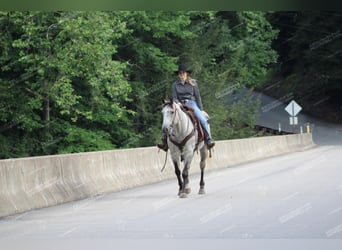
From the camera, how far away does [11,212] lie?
53.5 ft

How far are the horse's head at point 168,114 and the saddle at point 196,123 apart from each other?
659 millimetres

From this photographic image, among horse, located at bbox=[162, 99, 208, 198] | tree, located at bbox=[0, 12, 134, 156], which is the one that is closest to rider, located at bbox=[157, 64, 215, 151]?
horse, located at bbox=[162, 99, 208, 198]

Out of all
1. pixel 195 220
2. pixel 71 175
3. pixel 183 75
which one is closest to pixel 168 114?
pixel 183 75

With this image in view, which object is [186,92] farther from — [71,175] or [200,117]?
[71,175]

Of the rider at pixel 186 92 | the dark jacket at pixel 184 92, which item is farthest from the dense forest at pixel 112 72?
the dark jacket at pixel 184 92

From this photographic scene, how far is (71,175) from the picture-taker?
1911 cm

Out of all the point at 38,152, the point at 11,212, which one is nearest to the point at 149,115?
the point at 38,152

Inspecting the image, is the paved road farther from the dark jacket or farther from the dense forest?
the dense forest

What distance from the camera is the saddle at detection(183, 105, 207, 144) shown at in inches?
751

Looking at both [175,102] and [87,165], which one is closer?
[175,102]

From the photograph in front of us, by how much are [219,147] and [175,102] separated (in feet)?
45.9

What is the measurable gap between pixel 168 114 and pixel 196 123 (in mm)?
1630

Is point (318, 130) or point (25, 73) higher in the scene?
point (25, 73)

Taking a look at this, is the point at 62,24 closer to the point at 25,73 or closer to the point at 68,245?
the point at 25,73
